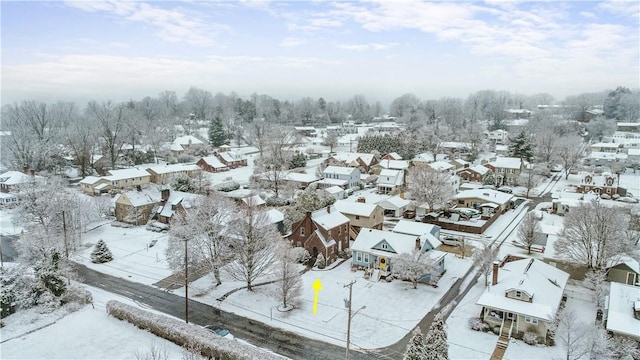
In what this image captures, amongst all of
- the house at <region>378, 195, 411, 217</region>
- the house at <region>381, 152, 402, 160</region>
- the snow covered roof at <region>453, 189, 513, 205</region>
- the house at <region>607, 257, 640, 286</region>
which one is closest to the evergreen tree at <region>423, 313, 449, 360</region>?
the house at <region>607, 257, 640, 286</region>

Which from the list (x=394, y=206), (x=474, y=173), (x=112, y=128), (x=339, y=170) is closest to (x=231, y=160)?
(x=112, y=128)

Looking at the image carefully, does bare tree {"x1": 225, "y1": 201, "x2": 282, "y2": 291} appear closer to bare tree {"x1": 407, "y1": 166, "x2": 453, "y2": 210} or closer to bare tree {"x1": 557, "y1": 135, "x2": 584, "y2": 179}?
bare tree {"x1": 407, "y1": 166, "x2": 453, "y2": 210}

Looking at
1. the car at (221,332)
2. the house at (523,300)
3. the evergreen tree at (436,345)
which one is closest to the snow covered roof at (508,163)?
the house at (523,300)

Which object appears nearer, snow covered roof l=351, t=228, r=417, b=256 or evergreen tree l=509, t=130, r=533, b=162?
snow covered roof l=351, t=228, r=417, b=256

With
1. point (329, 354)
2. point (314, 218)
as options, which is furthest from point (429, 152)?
point (329, 354)

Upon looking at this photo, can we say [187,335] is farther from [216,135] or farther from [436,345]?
[216,135]

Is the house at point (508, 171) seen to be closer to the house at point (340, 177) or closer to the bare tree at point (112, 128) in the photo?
the house at point (340, 177)
